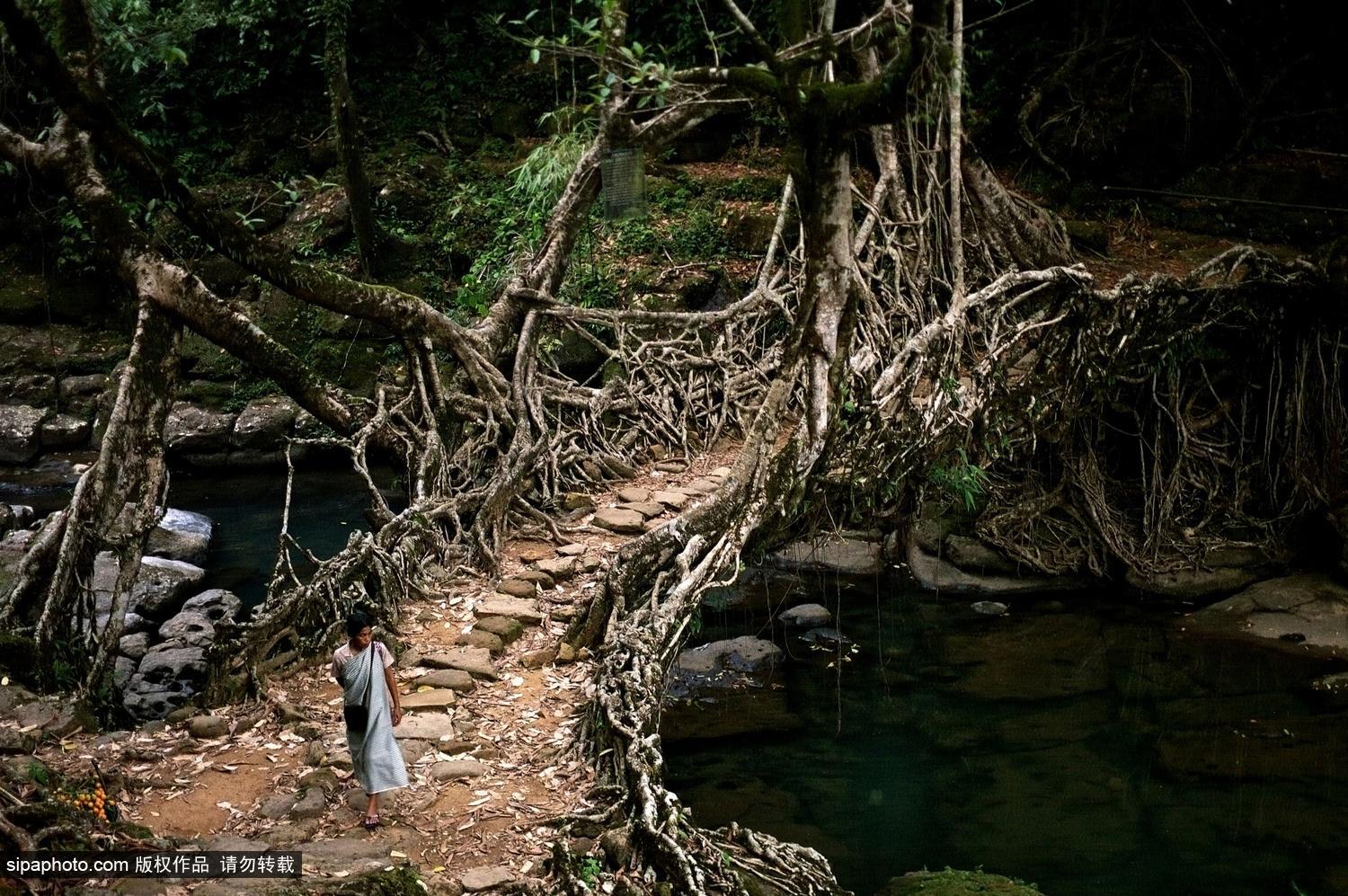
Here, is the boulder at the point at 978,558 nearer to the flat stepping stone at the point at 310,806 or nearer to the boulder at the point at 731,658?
A: the boulder at the point at 731,658

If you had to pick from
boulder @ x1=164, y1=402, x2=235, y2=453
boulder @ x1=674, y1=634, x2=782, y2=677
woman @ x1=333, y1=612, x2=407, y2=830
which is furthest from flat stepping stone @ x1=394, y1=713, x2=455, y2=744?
boulder @ x1=164, y1=402, x2=235, y2=453

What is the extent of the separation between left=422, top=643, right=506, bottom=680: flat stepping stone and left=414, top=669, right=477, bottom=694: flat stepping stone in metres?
0.08

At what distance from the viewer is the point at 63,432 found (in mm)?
14281

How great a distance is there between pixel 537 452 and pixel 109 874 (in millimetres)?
4952

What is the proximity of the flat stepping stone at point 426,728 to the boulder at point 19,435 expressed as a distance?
11.0m

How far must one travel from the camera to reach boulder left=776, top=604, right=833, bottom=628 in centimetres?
1034

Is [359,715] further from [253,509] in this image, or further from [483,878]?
[253,509]

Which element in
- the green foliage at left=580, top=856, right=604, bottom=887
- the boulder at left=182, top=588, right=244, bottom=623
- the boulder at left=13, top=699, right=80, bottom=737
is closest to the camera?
the green foliage at left=580, top=856, right=604, bottom=887

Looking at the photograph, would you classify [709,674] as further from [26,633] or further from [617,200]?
[26,633]

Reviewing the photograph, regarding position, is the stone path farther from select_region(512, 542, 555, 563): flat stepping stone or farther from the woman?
select_region(512, 542, 555, 563): flat stepping stone

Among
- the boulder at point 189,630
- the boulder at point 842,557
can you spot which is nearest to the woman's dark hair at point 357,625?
the boulder at point 189,630

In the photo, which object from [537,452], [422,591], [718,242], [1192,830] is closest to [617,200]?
[537,452]

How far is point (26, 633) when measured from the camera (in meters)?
6.14

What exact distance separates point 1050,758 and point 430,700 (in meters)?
4.90
